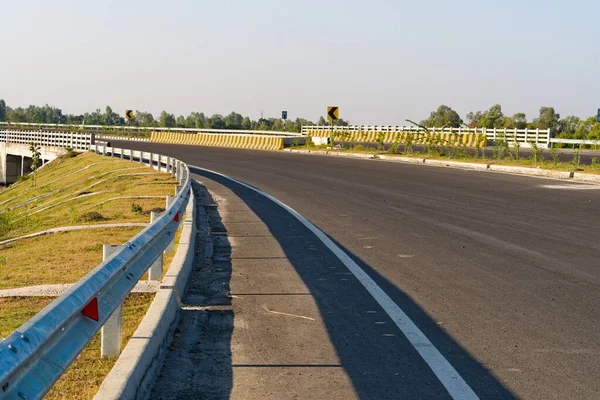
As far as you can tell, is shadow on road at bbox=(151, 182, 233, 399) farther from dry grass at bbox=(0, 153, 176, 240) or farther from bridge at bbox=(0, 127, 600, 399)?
dry grass at bbox=(0, 153, 176, 240)

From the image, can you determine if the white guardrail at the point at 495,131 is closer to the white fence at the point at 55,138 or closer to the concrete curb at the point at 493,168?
the concrete curb at the point at 493,168

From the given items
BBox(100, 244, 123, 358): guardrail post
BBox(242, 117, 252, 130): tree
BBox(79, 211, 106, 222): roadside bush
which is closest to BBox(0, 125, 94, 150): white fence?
BBox(79, 211, 106, 222): roadside bush

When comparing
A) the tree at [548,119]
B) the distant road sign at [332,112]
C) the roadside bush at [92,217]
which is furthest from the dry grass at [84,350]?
the tree at [548,119]

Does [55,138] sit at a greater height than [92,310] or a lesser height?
lesser

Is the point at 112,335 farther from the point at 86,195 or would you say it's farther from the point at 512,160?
the point at 512,160

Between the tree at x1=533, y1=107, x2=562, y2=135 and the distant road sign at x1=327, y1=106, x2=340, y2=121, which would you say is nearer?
the distant road sign at x1=327, y1=106, x2=340, y2=121

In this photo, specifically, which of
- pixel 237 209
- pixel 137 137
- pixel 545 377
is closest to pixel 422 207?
pixel 237 209

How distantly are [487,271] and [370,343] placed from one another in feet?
13.0

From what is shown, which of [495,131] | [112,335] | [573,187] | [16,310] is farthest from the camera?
[495,131]

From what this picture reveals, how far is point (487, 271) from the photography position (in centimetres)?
1032

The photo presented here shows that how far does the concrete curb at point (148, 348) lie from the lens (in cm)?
475

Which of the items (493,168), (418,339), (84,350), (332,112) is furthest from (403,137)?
(84,350)

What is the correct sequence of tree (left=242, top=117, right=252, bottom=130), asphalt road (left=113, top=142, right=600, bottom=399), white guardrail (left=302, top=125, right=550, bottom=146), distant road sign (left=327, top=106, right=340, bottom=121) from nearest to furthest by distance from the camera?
asphalt road (left=113, top=142, right=600, bottom=399), distant road sign (left=327, top=106, right=340, bottom=121), white guardrail (left=302, top=125, right=550, bottom=146), tree (left=242, top=117, right=252, bottom=130)

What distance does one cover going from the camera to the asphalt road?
6.14 m
